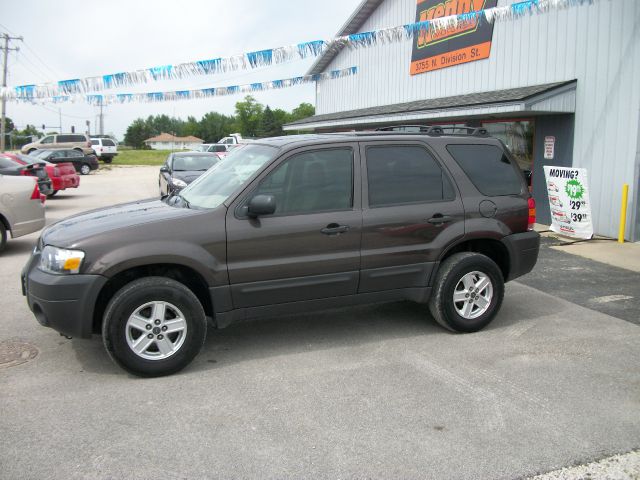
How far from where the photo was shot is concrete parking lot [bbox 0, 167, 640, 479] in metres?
3.36

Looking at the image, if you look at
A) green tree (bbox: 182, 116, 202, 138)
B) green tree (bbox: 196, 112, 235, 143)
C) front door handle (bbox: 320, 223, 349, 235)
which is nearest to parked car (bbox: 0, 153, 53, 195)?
front door handle (bbox: 320, 223, 349, 235)

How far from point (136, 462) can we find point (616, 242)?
32.0ft

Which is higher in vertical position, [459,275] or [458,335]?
[459,275]

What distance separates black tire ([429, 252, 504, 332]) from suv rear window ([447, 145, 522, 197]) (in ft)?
2.31

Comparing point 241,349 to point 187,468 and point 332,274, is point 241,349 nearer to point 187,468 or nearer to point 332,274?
point 332,274

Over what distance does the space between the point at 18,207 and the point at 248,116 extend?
10887cm

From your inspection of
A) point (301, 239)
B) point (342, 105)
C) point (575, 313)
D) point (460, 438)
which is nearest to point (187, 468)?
point (460, 438)

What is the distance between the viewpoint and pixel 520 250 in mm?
5805

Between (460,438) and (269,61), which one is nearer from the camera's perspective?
(460,438)

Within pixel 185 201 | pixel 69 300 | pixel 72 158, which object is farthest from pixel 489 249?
pixel 72 158

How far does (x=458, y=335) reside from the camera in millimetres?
5570

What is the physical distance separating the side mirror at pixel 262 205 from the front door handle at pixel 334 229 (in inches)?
20.2

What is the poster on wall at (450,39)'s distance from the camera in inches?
571

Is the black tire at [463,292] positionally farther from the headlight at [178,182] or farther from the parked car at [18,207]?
the headlight at [178,182]
